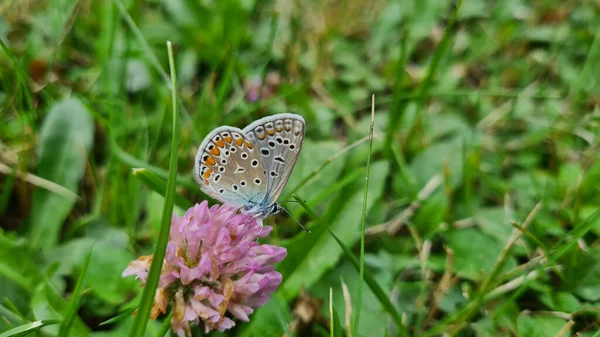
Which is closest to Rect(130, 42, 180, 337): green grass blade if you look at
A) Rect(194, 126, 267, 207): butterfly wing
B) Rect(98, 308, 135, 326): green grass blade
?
Rect(98, 308, 135, 326): green grass blade

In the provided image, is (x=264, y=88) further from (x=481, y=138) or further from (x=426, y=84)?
(x=481, y=138)

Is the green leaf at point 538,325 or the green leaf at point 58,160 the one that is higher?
the green leaf at point 58,160

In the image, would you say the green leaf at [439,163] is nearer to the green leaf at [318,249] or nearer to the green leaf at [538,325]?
the green leaf at [318,249]

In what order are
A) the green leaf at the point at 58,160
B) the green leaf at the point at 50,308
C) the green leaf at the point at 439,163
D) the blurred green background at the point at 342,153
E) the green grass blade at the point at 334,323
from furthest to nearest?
1. the green leaf at the point at 439,163
2. the green leaf at the point at 58,160
3. the blurred green background at the point at 342,153
4. the green leaf at the point at 50,308
5. the green grass blade at the point at 334,323

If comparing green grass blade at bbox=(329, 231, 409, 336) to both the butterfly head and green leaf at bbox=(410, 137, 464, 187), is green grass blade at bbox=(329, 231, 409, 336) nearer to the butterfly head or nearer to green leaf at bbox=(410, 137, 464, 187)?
the butterfly head

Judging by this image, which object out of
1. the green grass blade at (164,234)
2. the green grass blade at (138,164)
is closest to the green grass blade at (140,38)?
the green grass blade at (138,164)

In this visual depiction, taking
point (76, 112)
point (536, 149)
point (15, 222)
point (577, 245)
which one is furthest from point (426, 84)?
point (15, 222)

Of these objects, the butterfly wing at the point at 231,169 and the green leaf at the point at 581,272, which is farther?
the green leaf at the point at 581,272

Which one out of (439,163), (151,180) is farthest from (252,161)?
(439,163)

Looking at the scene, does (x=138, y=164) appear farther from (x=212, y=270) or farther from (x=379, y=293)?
(x=379, y=293)
